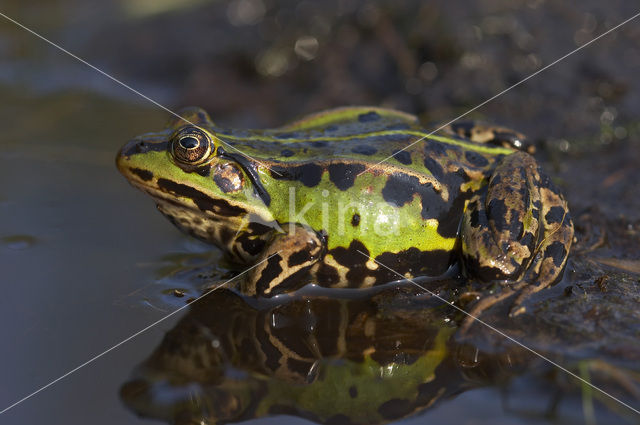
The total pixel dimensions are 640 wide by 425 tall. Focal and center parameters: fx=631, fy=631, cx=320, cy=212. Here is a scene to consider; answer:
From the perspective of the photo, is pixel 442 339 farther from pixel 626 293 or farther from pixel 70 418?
pixel 70 418

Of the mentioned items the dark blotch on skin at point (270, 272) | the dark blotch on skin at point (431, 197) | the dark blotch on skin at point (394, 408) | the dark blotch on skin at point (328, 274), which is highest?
the dark blotch on skin at point (431, 197)

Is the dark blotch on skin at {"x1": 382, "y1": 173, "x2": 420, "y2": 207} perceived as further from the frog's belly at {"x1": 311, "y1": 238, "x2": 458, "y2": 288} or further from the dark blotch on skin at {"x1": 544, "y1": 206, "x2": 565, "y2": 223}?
the dark blotch on skin at {"x1": 544, "y1": 206, "x2": 565, "y2": 223}

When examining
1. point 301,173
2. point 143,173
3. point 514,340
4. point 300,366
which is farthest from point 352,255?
point 143,173

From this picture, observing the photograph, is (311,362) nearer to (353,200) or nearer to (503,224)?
(353,200)

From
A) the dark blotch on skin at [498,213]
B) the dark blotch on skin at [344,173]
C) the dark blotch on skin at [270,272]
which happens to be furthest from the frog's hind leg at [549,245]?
the dark blotch on skin at [270,272]

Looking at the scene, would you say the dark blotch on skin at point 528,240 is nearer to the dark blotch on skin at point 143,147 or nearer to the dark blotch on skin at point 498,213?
the dark blotch on skin at point 498,213

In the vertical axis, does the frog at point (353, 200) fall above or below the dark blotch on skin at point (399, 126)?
below

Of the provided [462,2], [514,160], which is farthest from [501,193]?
[462,2]
